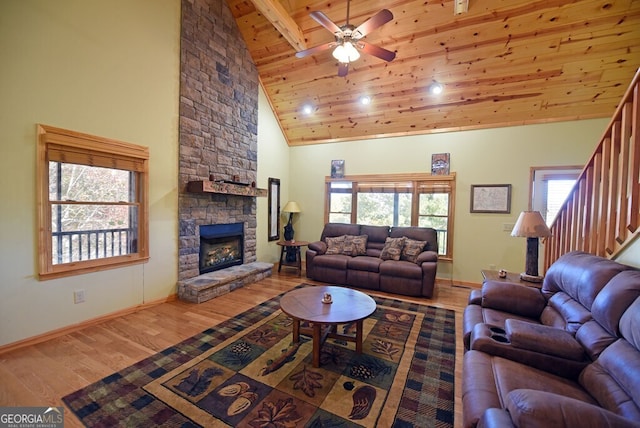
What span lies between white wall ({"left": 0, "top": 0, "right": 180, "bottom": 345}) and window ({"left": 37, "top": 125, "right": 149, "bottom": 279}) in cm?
9

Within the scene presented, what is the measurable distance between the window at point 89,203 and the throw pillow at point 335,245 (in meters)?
2.84

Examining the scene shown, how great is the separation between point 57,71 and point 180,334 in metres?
2.86

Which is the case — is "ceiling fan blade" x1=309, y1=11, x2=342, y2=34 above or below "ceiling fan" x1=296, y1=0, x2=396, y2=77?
above

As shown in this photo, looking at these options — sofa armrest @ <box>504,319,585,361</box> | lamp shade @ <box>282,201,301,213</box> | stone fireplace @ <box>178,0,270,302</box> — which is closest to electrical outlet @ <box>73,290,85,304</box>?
stone fireplace @ <box>178,0,270,302</box>

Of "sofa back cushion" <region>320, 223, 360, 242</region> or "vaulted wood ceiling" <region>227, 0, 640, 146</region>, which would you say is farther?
"sofa back cushion" <region>320, 223, 360, 242</region>

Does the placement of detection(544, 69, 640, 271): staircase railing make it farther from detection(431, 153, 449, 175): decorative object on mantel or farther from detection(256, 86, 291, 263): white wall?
detection(256, 86, 291, 263): white wall

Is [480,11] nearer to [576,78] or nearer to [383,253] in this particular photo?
[576,78]

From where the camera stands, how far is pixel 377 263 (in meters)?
4.35

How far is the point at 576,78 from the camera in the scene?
3682mm

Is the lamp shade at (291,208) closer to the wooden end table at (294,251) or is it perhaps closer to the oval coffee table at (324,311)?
the wooden end table at (294,251)

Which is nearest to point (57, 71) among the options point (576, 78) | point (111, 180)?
point (111, 180)

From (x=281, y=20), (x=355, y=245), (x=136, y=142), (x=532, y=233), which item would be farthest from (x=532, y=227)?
(x=136, y=142)

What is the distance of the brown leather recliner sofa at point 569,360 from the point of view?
1011mm

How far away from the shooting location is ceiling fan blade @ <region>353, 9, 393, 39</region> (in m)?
2.52
